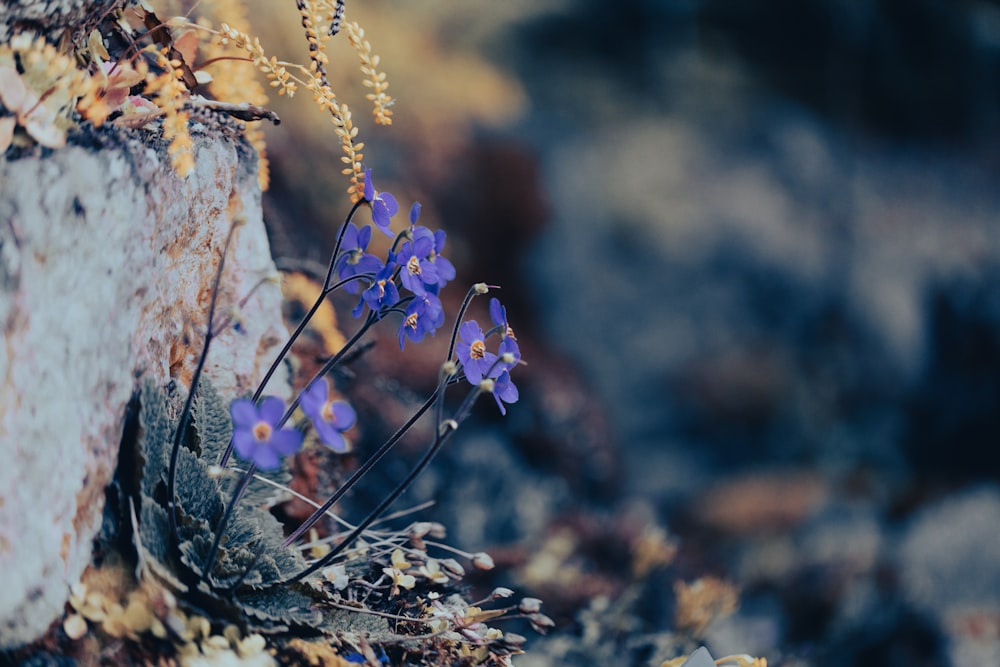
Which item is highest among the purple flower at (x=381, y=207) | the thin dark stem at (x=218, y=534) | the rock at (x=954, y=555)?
the rock at (x=954, y=555)

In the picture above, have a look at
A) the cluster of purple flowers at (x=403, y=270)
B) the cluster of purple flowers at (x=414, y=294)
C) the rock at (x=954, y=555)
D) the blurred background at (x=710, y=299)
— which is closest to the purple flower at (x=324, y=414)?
the cluster of purple flowers at (x=414, y=294)

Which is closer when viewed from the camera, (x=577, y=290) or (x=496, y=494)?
(x=496, y=494)

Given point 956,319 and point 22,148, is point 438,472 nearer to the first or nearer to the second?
point 22,148

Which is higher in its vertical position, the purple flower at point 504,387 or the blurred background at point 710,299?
the blurred background at point 710,299

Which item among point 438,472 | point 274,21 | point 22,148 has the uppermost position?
point 274,21

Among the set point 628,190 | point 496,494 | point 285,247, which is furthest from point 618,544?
point 285,247

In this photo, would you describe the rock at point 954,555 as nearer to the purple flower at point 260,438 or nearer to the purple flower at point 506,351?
the purple flower at point 506,351

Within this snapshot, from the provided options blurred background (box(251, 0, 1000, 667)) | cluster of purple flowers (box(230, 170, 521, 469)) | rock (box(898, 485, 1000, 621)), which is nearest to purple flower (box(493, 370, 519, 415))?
cluster of purple flowers (box(230, 170, 521, 469))
